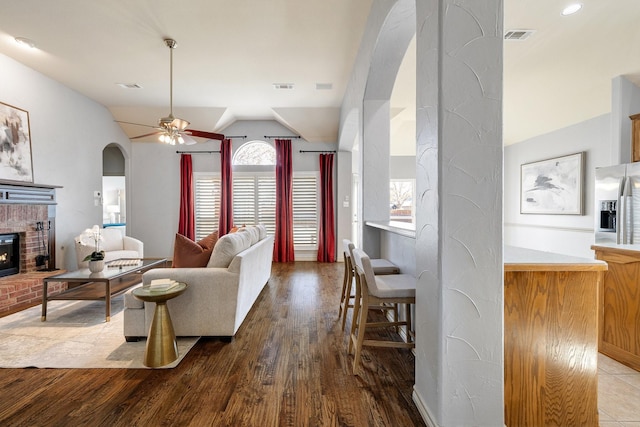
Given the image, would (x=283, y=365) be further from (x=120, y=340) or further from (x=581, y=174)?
(x=581, y=174)

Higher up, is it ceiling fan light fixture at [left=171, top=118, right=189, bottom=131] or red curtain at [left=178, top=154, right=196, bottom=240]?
ceiling fan light fixture at [left=171, top=118, right=189, bottom=131]

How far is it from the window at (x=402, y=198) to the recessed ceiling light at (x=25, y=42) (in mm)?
6713

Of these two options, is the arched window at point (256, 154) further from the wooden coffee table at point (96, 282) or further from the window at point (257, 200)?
the wooden coffee table at point (96, 282)

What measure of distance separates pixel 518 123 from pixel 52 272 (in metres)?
7.82

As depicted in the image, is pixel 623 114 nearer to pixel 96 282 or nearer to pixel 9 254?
pixel 96 282

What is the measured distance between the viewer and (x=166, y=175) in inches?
259

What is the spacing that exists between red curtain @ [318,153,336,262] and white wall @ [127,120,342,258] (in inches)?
6.0

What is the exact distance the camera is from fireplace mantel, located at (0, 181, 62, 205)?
3703 millimetres

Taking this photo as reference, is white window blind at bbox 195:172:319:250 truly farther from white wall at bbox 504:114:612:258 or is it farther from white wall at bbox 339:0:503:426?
white wall at bbox 339:0:503:426

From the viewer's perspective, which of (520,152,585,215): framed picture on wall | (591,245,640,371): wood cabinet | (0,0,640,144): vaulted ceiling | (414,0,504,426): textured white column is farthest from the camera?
(520,152,585,215): framed picture on wall

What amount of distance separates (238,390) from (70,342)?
1.76 meters

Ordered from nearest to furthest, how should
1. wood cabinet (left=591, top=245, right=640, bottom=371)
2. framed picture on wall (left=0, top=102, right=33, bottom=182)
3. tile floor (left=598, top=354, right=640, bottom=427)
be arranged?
tile floor (left=598, top=354, right=640, bottom=427) < wood cabinet (left=591, top=245, right=640, bottom=371) < framed picture on wall (left=0, top=102, right=33, bottom=182)

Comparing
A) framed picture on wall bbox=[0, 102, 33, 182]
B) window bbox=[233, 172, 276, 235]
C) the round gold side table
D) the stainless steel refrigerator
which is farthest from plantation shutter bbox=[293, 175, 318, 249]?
the stainless steel refrigerator

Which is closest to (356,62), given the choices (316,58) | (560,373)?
(316,58)
